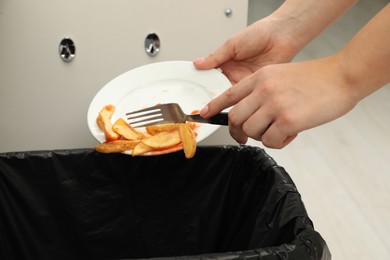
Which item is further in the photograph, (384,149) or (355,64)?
(384,149)

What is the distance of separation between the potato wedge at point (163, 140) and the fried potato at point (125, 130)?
0.09ft

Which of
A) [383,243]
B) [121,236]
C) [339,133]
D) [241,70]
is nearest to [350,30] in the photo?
[339,133]

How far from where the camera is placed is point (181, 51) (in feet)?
2.99

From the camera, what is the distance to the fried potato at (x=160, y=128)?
0.76 m

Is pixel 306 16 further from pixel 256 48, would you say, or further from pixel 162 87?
pixel 162 87

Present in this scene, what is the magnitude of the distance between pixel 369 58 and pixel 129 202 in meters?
0.50

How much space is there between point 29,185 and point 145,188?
0.20 m

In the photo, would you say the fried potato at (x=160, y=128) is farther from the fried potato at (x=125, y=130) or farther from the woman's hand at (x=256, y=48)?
the woman's hand at (x=256, y=48)

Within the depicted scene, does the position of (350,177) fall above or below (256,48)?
below

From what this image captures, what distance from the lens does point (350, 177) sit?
1438 mm

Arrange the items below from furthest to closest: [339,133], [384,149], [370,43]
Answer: [339,133] < [384,149] < [370,43]

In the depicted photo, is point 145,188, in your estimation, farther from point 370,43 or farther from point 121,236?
point 370,43

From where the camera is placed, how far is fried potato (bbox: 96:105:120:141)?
0.74 meters

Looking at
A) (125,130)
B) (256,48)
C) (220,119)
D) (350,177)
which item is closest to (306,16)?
(256,48)
